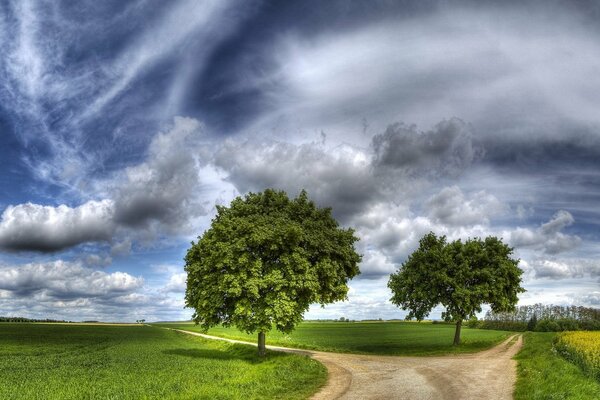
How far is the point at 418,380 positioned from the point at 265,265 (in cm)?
1369

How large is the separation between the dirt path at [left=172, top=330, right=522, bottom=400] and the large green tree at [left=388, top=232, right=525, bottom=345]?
13954mm

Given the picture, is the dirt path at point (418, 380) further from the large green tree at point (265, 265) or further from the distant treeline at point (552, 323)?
the distant treeline at point (552, 323)

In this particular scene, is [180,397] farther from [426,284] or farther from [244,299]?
[426,284]

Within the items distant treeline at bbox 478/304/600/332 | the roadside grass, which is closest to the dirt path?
the roadside grass

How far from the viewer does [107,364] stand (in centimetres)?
3222

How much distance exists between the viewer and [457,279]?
149 ft

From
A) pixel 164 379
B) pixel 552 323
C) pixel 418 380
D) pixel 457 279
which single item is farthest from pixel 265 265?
pixel 552 323

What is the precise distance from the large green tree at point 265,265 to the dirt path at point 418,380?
5578 millimetres

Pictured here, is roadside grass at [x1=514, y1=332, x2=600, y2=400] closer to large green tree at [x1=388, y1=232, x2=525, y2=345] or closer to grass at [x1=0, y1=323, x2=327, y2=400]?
grass at [x1=0, y1=323, x2=327, y2=400]

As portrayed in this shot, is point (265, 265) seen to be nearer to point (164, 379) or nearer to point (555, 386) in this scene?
point (164, 379)

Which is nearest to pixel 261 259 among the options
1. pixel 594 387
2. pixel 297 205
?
pixel 297 205

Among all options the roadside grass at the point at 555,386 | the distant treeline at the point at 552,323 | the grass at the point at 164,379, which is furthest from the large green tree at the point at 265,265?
the distant treeline at the point at 552,323

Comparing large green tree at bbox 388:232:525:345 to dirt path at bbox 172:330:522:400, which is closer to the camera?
dirt path at bbox 172:330:522:400

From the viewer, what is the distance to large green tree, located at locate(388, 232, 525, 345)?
4503cm
